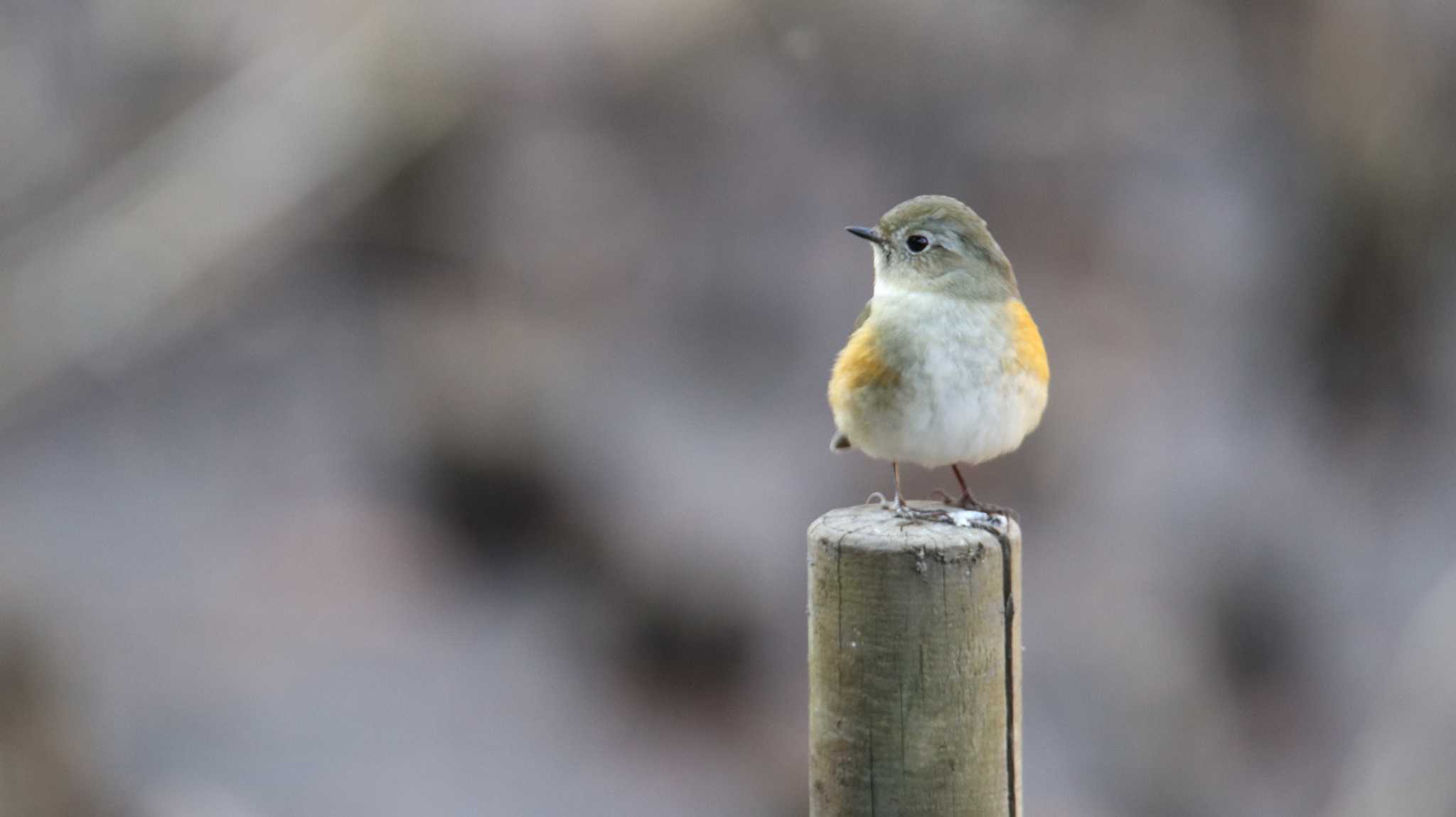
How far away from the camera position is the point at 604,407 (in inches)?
310

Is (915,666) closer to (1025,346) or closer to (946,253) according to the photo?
(1025,346)

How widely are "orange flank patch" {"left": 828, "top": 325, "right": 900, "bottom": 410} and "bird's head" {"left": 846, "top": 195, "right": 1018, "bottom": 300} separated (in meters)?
0.20

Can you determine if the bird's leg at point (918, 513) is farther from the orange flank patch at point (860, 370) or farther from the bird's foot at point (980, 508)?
the orange flank patch at point (860, 370)

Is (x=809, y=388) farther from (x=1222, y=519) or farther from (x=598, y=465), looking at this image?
(x=1222, y=519)

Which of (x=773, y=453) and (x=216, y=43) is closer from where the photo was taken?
(x=773, y=453)

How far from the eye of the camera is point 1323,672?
9.00 meters

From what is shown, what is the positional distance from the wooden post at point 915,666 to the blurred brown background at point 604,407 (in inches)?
172

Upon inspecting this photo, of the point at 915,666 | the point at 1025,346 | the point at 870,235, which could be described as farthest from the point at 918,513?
the point at 870,235

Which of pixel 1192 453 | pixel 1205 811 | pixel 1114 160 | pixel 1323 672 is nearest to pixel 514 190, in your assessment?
pixel 1114 160

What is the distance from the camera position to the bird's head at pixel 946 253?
3.61 m

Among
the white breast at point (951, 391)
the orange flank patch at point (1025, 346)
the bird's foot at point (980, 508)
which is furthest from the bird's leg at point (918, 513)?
the orange flank patch at point (1025, 346)

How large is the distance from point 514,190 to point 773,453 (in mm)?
2052

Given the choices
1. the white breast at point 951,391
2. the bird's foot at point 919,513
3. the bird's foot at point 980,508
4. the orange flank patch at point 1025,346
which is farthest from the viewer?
the orange flank patch at point 1025,346

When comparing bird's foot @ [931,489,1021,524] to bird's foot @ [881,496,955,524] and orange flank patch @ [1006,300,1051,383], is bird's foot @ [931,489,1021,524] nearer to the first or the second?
bird's foot @ [881,496,955,524]
